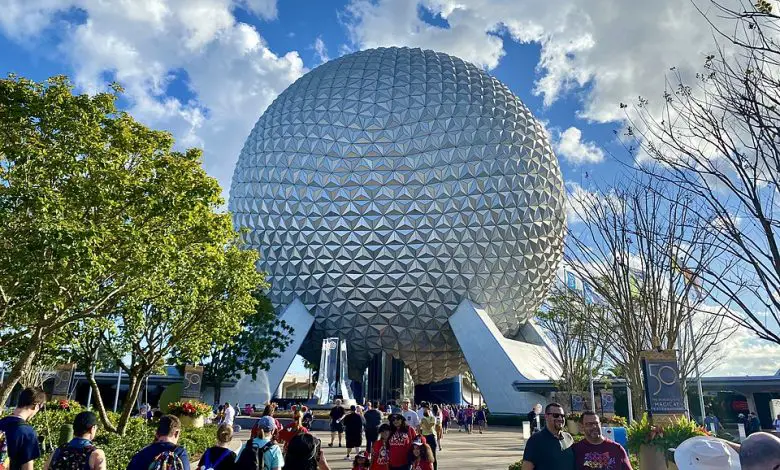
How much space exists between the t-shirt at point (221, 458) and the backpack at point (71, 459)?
1.06m

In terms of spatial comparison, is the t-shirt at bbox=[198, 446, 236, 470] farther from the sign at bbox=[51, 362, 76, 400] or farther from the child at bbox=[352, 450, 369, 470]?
the sign at bbox=[51, 362, 76, 400]

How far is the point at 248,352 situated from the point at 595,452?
2855 centimetres

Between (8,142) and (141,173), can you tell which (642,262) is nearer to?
(141,173)

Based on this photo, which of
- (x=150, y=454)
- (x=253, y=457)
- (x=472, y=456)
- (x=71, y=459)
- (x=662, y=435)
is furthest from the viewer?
(x=472, y=456)

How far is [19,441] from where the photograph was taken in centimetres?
485

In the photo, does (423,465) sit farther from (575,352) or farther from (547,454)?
(575,352)

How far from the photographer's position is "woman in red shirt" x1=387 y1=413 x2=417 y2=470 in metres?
6.89

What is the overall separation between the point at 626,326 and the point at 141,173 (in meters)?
12.7

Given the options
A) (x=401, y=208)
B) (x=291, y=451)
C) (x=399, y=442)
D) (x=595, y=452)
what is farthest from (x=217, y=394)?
(x=595, y=452)

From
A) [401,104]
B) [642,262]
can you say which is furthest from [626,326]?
[401,104]

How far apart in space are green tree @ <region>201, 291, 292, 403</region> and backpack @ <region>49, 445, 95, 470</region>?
27.1m

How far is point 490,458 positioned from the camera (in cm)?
1492

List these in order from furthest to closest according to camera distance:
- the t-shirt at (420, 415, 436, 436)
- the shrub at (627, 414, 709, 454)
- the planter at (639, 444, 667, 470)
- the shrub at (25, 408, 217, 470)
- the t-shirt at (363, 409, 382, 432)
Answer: the t-shirt at (363, 409, 382, 432)
the t-shirt at (420, 415, 436, 436)
the shrub at (25, 408, 217, 470)
the planter at (639, 444, 667, 470)
the shrub at (627, 414, 709, 454)

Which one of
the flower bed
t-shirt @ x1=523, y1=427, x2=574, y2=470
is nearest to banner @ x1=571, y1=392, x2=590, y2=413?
the flower bed
